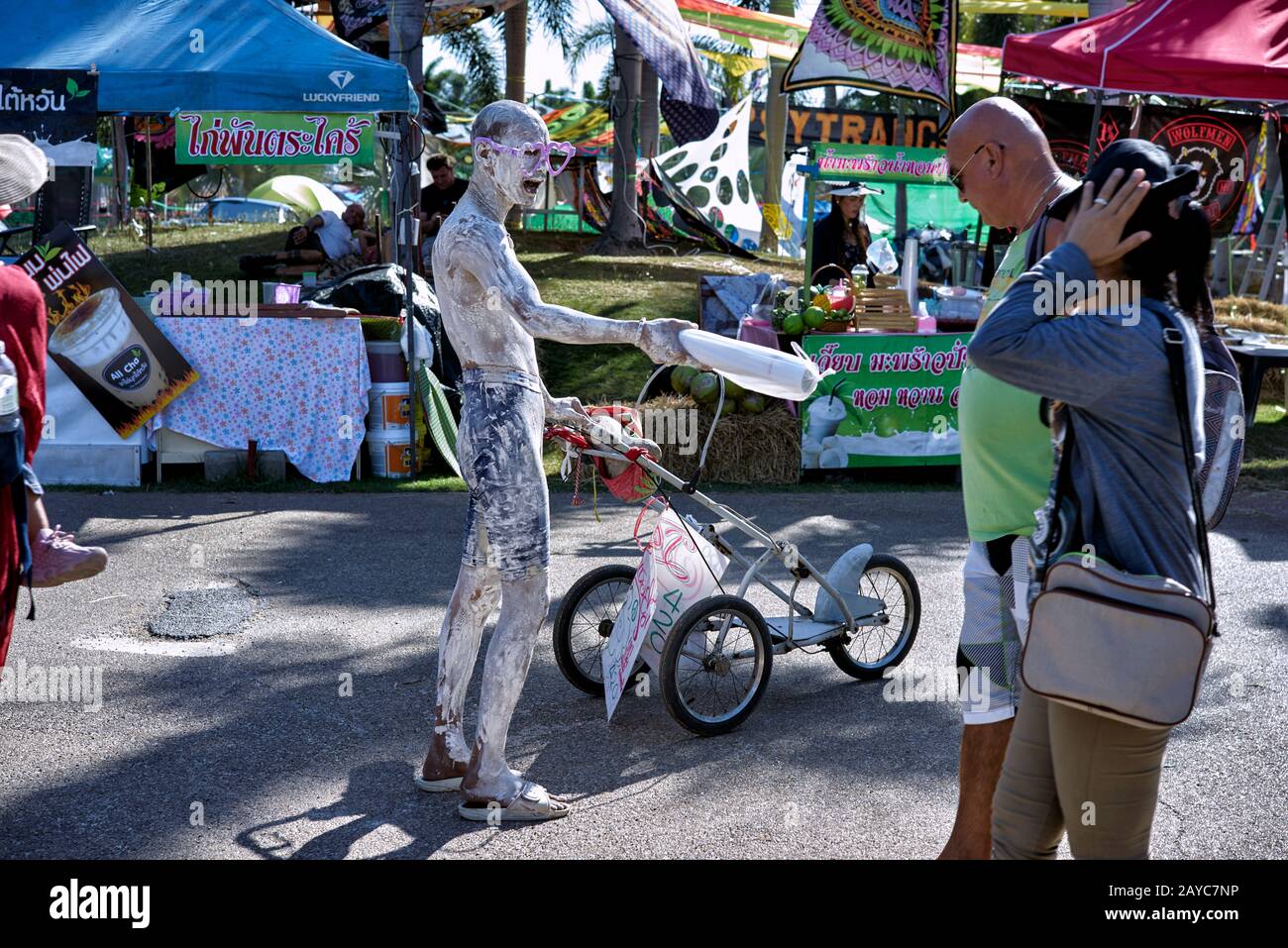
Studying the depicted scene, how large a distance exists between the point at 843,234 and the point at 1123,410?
878cm

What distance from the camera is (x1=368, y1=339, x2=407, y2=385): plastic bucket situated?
Result: 29.8ft

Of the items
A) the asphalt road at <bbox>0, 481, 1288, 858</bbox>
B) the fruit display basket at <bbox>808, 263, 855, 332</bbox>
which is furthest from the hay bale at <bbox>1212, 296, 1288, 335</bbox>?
the asphalt road at <bbox>0, 481, 1288, 858</bbox>

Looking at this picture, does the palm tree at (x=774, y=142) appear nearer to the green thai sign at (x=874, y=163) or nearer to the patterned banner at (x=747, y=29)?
the patterned banner at (x=747, y=29)

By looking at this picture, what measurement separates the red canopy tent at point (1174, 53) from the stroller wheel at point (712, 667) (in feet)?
23.7

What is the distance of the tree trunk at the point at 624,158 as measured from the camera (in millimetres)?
17234

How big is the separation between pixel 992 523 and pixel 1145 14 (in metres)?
9.33

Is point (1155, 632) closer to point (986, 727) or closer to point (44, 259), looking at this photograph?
point (986, 727)

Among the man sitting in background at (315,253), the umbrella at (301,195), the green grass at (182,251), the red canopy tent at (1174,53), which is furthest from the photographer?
the umbrella at (301,195)

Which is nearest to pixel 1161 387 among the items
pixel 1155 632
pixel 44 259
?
pixel 1155 632

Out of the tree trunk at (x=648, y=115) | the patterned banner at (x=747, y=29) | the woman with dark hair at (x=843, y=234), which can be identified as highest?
the patterned banner at (x=747, y=29)

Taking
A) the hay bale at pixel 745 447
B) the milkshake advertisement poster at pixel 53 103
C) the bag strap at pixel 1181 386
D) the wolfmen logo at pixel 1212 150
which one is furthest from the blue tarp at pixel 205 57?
the wolfmen logo at pixel 1212 150

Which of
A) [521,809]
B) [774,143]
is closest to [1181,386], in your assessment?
[521,809]

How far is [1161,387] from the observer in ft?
7.66

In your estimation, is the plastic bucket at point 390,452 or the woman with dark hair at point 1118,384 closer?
the woman with dark hair at point 1118,384
